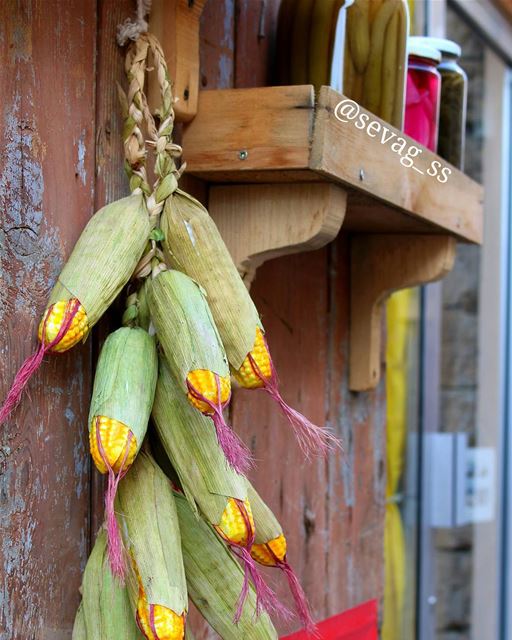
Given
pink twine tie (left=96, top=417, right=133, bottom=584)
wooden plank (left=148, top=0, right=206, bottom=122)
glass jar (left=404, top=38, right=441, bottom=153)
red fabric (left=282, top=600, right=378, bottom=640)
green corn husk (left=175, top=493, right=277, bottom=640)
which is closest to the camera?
pink twine tie (left=96, top=417, right=133, bottom=584)

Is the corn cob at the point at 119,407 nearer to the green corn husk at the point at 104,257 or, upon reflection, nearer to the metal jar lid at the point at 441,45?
the green corn husk at the point at 104,257

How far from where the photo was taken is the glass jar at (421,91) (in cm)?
126

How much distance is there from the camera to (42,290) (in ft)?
2.92

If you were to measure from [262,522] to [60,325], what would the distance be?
0.89 feet

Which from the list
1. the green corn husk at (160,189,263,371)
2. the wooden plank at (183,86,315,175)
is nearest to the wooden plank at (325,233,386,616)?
the wooden plank at (183,86,315,175)

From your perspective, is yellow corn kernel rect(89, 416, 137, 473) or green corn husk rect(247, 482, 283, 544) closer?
yellow corn kernel rect(89, 416, 137, 473)

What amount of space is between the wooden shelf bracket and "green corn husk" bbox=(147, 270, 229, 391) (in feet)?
2.13

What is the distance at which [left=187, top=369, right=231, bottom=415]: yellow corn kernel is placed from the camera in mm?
809

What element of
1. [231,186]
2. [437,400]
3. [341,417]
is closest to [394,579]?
[437,400]

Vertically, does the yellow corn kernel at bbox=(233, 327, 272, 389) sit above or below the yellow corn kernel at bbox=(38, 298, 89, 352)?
below

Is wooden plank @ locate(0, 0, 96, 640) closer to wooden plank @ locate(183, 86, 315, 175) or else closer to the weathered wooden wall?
the weathered wooden wall

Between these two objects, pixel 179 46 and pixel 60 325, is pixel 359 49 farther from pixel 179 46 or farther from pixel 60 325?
pixel 60 325

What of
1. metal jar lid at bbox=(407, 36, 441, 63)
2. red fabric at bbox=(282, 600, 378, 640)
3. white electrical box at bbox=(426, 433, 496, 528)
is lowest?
red fabric at bbox=(282, 600, 378, 640)

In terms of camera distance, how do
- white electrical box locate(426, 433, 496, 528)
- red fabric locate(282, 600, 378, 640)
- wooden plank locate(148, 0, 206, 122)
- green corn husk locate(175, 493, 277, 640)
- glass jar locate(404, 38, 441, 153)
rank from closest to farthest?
1. green corn husk locate(175, 493, 277, 640)
2. wooden plank locate(148, 0, 206, 122)
3. glass jar locate(404, 38, 441, 153)
4. red fabric locate(282, 600, 378, 640)
5. white electrical box locate(426, 433, 496, 528)
